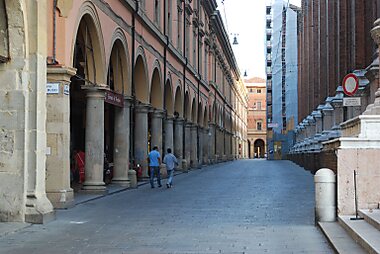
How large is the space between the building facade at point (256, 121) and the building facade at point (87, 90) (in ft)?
275

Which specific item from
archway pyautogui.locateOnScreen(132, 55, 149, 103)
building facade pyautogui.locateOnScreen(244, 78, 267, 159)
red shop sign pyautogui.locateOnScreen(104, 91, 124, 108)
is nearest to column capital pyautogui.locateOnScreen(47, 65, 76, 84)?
red shop sign pyautogui.locateOnScreen(104, 91, 124, 108)

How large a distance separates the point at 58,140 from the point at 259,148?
117 m

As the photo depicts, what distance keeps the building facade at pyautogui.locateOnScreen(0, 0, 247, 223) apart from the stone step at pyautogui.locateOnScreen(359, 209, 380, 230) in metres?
6.22

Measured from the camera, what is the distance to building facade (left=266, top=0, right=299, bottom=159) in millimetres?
68938

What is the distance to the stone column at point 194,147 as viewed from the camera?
42.5m

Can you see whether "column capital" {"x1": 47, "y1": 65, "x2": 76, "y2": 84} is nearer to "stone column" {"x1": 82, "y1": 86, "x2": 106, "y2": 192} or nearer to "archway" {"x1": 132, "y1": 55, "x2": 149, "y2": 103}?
"stone column" {"x1": 82, "y1": 86, "x2": 106, "y2": 192}

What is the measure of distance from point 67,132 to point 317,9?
3099cm

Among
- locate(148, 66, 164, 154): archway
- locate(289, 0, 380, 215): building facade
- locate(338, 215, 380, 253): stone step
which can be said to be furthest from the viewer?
locate(148, 66, 164, 154): archway

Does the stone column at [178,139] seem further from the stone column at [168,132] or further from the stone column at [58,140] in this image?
the stone column at [58,140]

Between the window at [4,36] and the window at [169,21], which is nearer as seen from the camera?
the window at [4,36]

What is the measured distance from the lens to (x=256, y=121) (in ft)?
425

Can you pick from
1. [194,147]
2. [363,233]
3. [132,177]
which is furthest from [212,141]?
[363,233]

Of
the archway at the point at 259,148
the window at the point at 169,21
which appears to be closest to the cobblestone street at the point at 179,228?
the window at the point at 169,21

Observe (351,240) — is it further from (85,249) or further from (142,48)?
(142,48)
